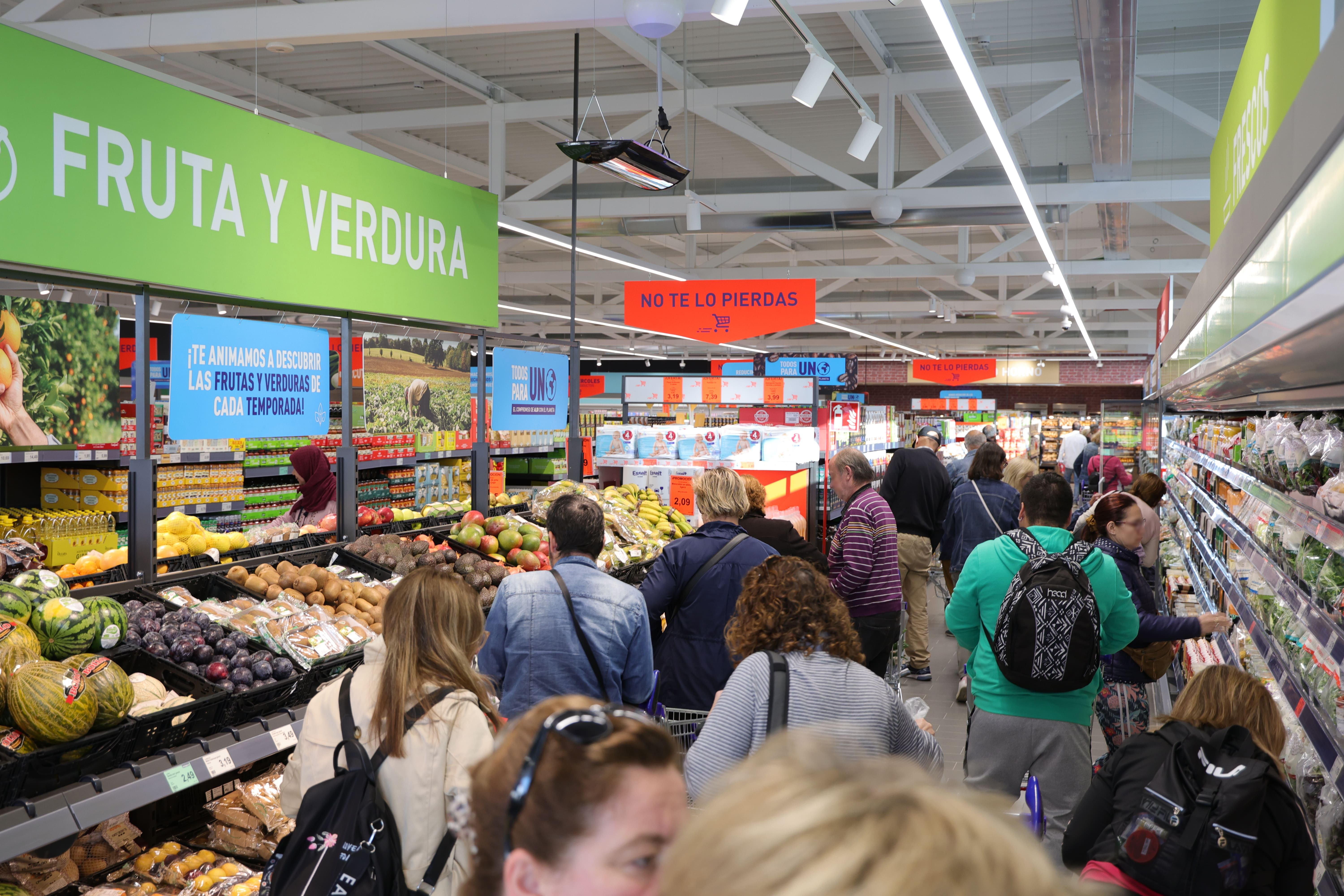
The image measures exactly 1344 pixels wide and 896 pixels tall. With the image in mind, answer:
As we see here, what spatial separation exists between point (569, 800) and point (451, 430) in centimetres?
444

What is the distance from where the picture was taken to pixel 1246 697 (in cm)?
234

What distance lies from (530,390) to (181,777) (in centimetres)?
370

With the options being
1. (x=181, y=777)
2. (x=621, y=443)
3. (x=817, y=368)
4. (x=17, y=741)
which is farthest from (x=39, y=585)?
(x=817, y=368)

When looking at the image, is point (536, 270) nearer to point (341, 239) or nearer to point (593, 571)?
point (341, 239)

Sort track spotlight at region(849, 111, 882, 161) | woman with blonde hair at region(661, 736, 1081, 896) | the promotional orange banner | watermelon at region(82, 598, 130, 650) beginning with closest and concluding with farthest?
woman with blonde hair at region(661, 736, 1081, 896), watermelon at region(82, 598, 130, 650), track spotlight at region(849, 111, 882, 161), the promotional orange banner

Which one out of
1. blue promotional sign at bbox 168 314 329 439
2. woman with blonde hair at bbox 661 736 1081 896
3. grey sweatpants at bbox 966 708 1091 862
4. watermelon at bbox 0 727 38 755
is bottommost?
grey sweatpants at bbox 966 708 1091 862

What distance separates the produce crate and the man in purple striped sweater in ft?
10.8

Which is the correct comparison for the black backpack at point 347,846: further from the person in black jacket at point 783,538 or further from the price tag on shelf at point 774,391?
the price tag on shelf at point 774,391

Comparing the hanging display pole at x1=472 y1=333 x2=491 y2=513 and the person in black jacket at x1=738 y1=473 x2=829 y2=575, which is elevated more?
the hanging display pole at x1=472 y1=333 x2=491 y2=513

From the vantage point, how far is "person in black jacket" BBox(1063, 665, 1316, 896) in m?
2.08

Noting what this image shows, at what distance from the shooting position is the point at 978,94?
202 inches

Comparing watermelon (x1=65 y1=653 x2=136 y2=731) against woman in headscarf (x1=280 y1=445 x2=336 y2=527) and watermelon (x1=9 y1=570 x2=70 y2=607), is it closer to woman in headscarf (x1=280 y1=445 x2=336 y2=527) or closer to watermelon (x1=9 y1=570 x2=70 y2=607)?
watermelon (x1=9 y1=570 x2=70 y2=607)

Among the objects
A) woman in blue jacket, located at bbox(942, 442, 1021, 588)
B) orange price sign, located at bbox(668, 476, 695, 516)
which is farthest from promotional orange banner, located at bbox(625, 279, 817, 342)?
woman in blue jacket, located at bbox(942, 442, 1021, 588)

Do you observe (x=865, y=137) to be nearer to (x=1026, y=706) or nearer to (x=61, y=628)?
(x=1026, y=706)
